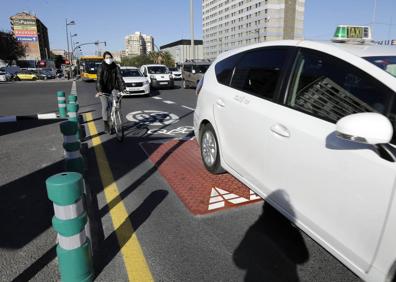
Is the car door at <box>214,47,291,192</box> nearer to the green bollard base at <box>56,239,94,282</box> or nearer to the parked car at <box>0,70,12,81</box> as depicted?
the green bollard base at <box>56,239,94,282</box>

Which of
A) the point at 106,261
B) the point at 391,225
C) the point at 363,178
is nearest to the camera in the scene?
the point at 391,225

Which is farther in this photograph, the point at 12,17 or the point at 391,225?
the point at 12,17

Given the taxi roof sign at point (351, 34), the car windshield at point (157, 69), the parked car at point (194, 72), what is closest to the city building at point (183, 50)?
the parked car at point (194, 72)

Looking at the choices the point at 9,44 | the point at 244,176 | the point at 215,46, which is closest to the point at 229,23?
the point at 215,46

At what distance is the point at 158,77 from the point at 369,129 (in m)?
19.5

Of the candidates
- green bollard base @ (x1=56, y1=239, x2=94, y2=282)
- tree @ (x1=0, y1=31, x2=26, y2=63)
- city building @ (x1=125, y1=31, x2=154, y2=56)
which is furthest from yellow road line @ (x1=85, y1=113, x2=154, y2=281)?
city building @ (x1=125, y1=31, x2=154, y2=56)

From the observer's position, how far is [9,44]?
7081 cm

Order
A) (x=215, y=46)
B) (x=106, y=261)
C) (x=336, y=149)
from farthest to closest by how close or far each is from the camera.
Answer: (x=215, y=46) → (x=106, y=261) → (x=336, y=149)

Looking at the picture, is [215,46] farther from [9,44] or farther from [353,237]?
[353,237]

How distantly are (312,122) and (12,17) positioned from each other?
138 m

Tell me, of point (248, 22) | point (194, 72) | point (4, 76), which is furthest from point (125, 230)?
point (248, 22)

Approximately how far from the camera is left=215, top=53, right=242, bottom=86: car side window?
13.3 feet

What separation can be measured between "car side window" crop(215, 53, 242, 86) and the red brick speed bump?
4.22ft

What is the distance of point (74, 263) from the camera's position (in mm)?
2193
